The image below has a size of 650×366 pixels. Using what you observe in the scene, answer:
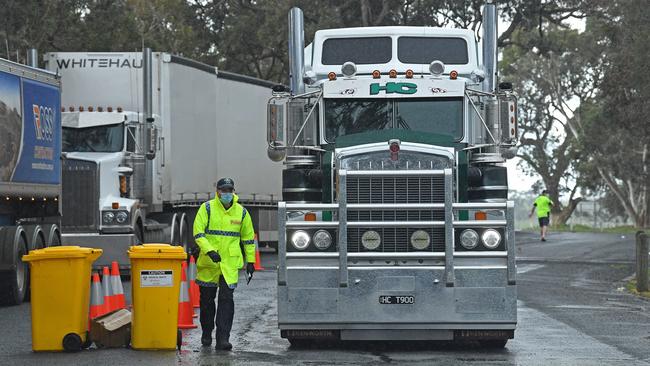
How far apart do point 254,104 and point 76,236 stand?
10.8m

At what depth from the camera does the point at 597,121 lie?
225ft

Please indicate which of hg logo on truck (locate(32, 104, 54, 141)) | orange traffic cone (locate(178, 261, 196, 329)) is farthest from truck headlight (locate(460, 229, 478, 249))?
hg logo on truck (locate(32, 104, 54, 141))

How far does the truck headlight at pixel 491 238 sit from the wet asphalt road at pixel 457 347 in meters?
1.10

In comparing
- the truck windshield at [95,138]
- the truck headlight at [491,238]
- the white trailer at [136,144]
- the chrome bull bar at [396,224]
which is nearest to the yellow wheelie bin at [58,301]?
the chrome bull bar at [396,224]

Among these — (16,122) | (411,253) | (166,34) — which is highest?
(166,34)

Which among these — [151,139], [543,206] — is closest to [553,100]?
[543,206]

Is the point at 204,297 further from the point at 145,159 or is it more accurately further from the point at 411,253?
the point at 145,159

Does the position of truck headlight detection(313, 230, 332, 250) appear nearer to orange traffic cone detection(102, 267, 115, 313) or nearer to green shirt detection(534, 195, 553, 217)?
orange traffic cone detection(102, 267, 115, 313)

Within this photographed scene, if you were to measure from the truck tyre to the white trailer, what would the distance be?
3591 millimetres

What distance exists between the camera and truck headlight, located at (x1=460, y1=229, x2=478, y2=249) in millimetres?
14094

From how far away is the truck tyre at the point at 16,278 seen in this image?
20.4m

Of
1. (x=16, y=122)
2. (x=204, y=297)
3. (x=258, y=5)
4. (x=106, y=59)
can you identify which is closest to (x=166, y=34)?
(x=258, y=5)

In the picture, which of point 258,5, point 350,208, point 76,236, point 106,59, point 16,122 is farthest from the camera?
point 258,5

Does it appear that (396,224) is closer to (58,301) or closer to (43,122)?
(58,301)
